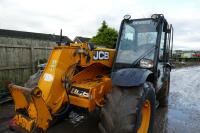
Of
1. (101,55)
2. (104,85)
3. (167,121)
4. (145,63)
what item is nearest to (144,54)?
(145,63)

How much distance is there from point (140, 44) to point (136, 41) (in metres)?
0.11

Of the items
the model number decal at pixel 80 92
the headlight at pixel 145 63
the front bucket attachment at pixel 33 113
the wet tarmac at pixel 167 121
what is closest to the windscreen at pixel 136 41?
the headlight at pixel 145 63

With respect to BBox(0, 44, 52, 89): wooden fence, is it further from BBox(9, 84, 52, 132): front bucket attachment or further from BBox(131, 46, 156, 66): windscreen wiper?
BBox(131, 46, 156, 66): windscreen wiper

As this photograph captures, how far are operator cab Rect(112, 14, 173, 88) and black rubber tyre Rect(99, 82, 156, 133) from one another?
45.2 inches

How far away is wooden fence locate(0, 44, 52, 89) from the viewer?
785 centimetres

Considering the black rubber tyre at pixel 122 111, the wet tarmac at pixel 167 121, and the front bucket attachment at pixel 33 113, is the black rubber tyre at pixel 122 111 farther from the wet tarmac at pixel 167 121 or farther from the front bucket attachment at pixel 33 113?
the wet tarmac at pixel 167 121

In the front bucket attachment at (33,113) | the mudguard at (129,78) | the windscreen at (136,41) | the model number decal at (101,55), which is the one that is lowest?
the front bucket attachment at (33,113)

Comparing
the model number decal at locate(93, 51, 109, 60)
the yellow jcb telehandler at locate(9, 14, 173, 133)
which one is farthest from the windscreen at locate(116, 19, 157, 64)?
the model number decal at locate(93, 51, 109, 60)

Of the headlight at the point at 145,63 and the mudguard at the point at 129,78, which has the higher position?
the headlight at the point at 145,63

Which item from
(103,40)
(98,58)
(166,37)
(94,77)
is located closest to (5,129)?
(94,77)

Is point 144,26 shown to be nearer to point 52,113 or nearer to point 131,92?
point 131,92

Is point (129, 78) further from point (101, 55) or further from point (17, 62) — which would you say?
point (17, 62)

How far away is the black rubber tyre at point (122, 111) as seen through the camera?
3.18 m

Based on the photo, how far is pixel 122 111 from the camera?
10.5ft
